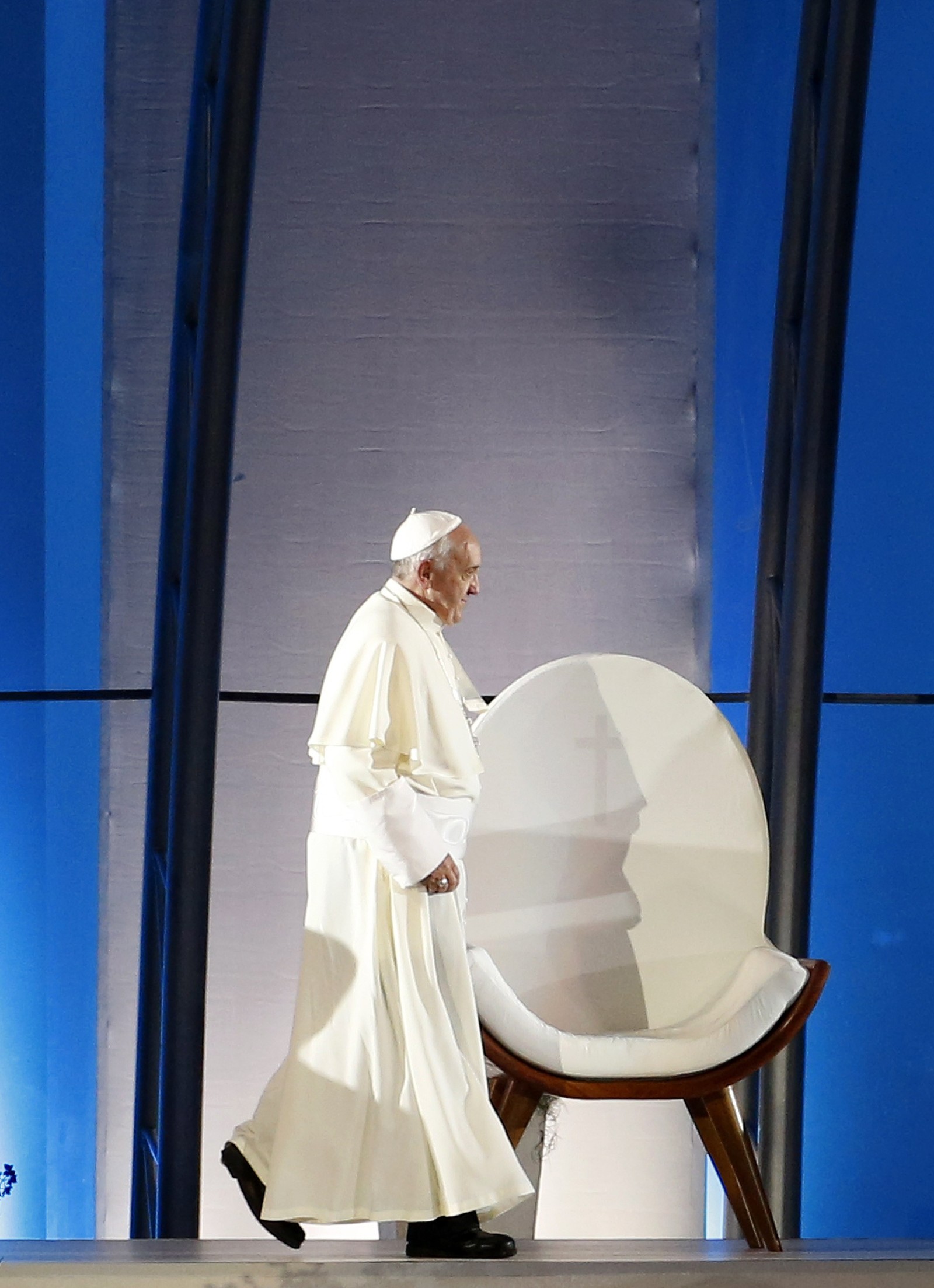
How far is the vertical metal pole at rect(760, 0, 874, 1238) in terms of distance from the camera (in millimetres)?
4363

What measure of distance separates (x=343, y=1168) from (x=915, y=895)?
2.35 m

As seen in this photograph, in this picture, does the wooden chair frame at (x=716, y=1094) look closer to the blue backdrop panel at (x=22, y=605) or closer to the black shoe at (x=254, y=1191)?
the black shoe at (x=254, y=1191)

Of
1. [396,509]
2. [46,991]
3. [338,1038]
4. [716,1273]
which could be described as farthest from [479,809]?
[46,991]

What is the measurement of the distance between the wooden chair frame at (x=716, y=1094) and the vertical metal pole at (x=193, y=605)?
127 centimetres

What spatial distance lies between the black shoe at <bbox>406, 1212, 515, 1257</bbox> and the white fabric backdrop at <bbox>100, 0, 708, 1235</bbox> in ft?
6.71

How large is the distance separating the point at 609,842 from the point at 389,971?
102 centimetres

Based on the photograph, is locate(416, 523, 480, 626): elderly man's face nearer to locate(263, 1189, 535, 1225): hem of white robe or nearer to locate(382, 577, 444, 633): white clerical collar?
locate(382, 577, 444, 633): white clerical collar

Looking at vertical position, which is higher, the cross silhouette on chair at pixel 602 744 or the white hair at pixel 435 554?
the white hair at pixel 435 554

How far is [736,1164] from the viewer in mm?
3357

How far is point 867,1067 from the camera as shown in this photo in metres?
4.81

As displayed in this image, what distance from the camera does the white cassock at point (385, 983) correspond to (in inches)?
116

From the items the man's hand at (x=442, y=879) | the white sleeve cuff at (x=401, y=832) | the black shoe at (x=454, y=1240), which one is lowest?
the black shoe at (x=454, y=1240)

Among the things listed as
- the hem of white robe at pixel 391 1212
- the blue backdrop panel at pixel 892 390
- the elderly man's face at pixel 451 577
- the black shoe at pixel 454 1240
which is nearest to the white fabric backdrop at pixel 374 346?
the blue backdrop panel at pixel 892 390

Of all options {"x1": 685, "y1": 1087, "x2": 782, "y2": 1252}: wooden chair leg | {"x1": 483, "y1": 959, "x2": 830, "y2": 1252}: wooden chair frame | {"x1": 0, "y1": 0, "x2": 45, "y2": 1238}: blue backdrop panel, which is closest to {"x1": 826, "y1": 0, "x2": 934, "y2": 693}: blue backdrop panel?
{"x1": 483, "y1": 959, "x2": 830, "y2": 1252}: wooden chair frame
